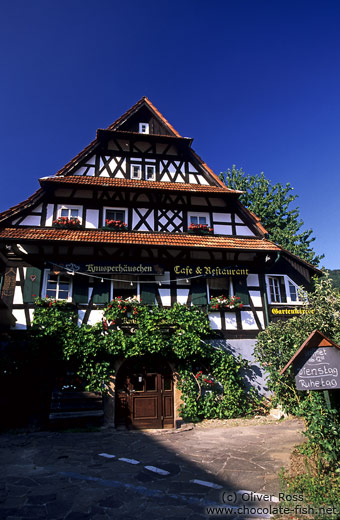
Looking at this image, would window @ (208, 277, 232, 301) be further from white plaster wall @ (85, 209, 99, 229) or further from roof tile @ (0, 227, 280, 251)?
white plaster wall @ (85, 209, 99, 229)

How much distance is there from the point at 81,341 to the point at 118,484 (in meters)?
5.61

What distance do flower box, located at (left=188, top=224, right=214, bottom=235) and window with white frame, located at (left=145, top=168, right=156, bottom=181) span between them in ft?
10.1

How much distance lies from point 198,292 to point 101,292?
3706 millimetres

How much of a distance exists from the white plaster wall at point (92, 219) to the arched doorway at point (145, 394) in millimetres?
5552

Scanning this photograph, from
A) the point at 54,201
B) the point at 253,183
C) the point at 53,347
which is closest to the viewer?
the point at 53,347

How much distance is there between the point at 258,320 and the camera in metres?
13.0

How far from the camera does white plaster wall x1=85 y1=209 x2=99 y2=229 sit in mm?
13508

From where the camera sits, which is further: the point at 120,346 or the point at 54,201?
the point at 54,201

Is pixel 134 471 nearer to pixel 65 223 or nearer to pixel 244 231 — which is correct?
pixel 65 223

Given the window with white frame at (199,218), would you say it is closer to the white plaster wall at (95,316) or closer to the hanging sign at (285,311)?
the hanging sign at (285,311)

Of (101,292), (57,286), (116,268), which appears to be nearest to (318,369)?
(116,268)

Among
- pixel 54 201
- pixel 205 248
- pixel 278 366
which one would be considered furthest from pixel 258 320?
pixel 54 201

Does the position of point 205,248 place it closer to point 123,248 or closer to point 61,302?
point 123,248

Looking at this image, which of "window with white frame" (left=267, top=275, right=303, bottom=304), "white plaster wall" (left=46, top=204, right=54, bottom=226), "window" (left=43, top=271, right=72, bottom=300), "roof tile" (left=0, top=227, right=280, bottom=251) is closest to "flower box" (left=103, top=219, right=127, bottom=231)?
"roof tile" (left=0, top=227, right=280, bottom=251)
